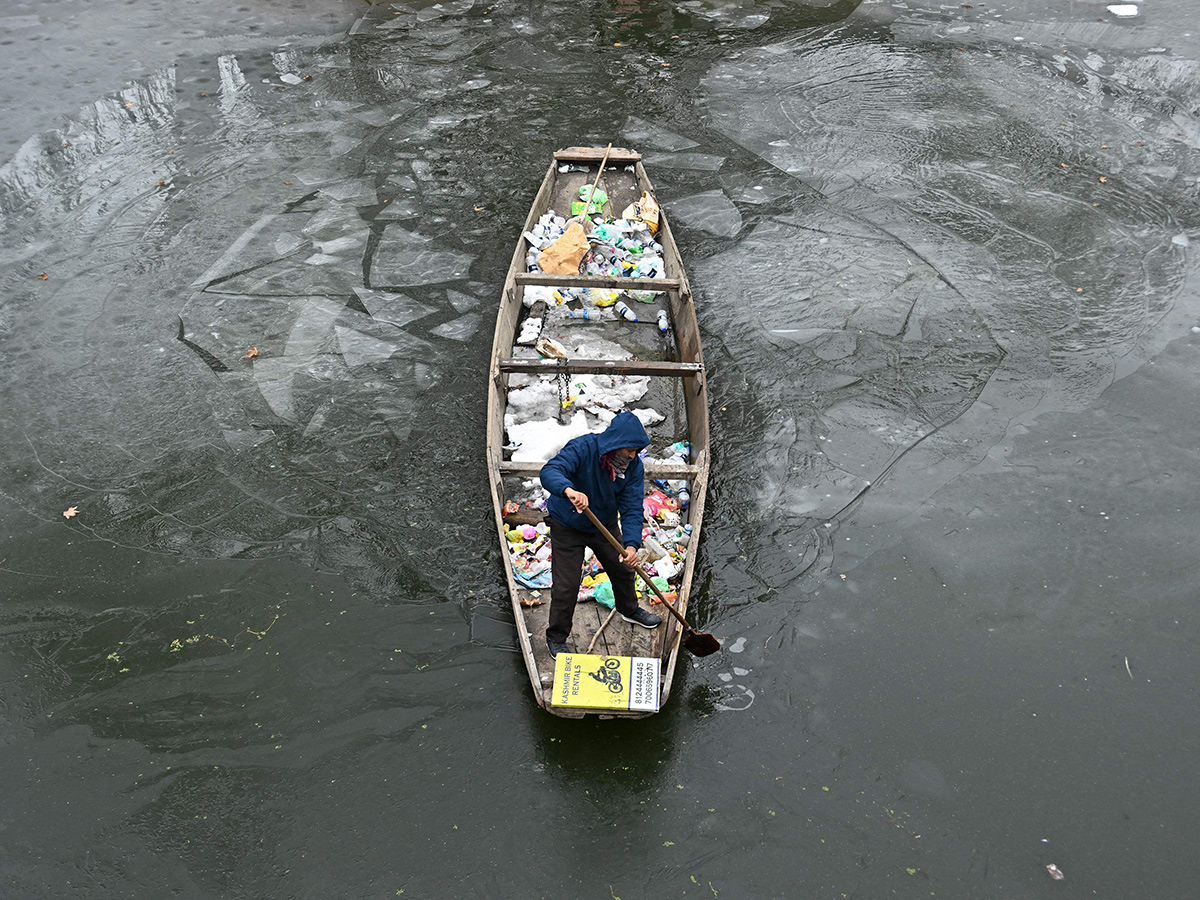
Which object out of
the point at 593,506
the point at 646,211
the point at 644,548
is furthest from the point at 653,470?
the point at 646,211

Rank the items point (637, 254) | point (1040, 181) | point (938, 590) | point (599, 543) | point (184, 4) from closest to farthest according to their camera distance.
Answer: point (599, 543) → point (938, 590) → point (637, 254) → point (1040, 181) → point (184, 4)

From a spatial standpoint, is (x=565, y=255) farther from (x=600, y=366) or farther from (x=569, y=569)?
(x=569, y=569)

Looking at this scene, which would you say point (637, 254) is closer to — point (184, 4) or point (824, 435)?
point (824, 435)

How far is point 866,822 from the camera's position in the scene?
4812 millimetres

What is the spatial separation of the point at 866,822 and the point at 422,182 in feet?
30.0

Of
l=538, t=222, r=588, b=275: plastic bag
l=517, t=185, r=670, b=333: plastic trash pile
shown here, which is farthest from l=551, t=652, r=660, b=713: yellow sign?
l=538, t=222, r=588, b=275: plastic bag

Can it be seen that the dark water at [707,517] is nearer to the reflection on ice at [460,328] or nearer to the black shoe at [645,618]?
the reflection on ice at [460,328]

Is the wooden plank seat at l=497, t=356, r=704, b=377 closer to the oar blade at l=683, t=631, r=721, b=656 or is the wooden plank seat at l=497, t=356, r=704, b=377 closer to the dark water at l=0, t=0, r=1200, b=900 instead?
the dark water at l=0, t=0, r=1200, b=900

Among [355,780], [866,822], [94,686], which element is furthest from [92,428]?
[866,822]

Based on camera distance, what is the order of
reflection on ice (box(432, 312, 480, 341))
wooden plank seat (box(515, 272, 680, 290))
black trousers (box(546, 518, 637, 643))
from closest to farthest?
black trousers (box(546, 518, 637, 643)) < wooden plank seat (box(515, 272, 680, 290)) < reflection on ice (box(432, 312, 480, 341))

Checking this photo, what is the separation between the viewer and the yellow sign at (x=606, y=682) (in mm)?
4914

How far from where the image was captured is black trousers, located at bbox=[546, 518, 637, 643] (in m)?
5.15

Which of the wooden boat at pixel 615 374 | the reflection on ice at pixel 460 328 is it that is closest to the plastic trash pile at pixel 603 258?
the wooden boat at pixel 615 374

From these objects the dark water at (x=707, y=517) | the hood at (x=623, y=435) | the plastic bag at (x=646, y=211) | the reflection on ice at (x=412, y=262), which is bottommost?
the dark water at (x=707, y=517)
